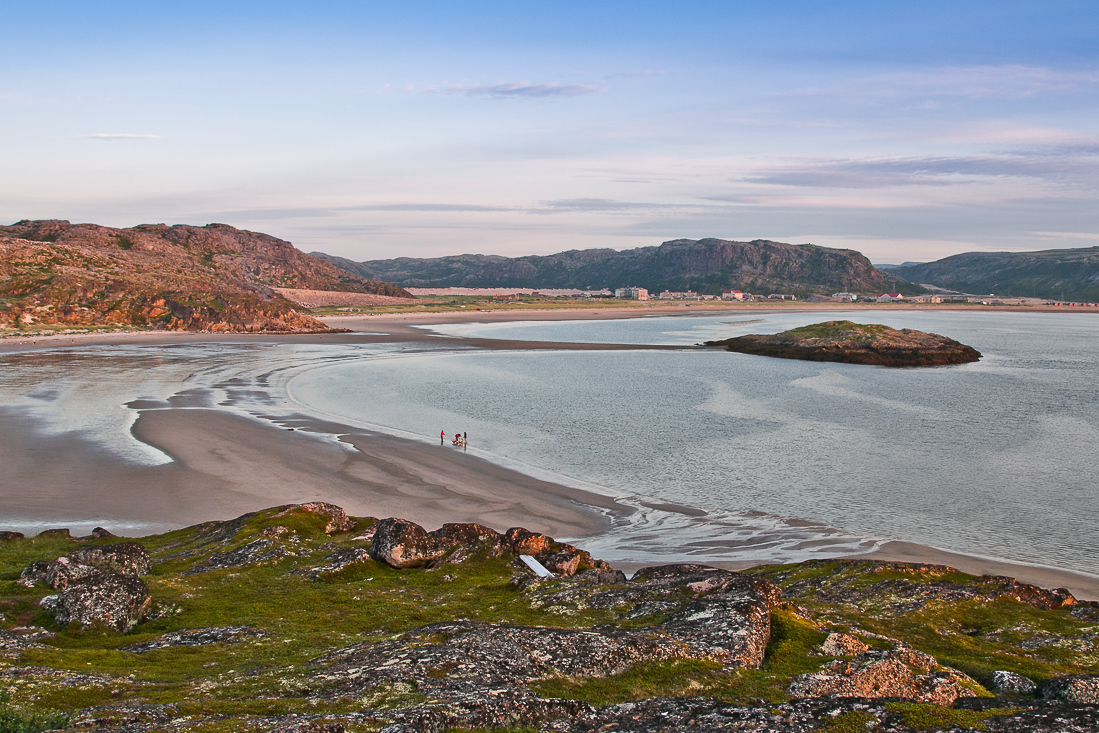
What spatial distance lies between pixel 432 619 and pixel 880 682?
7984 mm

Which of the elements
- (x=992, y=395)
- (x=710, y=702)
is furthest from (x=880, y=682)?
(x=992, y=395)

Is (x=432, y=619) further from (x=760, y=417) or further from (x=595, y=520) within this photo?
(x=760, y=417)

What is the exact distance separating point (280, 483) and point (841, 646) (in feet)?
86.0

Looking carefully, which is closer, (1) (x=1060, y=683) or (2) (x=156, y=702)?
(2) (x=156, y=702)

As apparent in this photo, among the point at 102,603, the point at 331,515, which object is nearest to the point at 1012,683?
the point at 102,603

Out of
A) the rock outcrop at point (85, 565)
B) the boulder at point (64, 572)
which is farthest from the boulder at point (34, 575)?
the boulder at point (64, 572)

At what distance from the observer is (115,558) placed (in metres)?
16.5

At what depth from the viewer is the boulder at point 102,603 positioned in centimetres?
1316

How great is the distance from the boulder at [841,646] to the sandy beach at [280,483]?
43.7 feet

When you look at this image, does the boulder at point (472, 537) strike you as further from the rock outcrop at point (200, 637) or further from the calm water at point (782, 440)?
the rock outcrop at point (200, 637)

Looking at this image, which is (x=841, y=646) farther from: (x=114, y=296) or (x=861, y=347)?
(x=114, y=296)

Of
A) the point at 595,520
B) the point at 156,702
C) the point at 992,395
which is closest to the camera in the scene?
the point at 156,702

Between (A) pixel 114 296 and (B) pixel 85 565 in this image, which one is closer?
(B) pixel 85 565

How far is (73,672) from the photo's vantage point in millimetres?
10164
